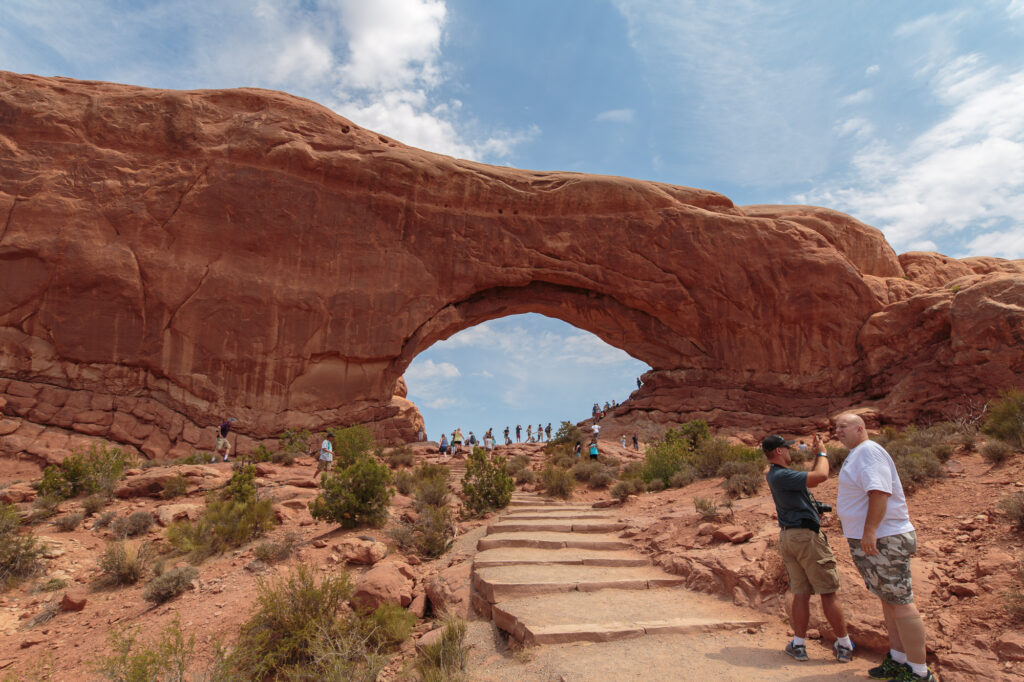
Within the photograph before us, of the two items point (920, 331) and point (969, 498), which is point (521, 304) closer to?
point (920, 331)

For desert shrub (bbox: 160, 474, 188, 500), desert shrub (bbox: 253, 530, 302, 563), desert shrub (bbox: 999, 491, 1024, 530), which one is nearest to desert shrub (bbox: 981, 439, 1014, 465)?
desert shrub (bbox: 999, 491, 1024, 530)

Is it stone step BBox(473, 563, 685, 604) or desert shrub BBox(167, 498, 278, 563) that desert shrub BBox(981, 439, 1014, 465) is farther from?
desert shrub BBox(167, 498, 278, 563)

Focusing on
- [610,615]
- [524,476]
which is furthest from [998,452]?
[524,476]

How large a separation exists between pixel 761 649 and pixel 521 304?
20.3 m

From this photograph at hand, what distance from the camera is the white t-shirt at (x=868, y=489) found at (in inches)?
158

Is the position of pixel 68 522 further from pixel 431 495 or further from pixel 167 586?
pixel 431 495

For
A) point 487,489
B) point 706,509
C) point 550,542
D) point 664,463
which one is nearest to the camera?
point 706,509

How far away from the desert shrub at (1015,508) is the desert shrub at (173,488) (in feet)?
41.9

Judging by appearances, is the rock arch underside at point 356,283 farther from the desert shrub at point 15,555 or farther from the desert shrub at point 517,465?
the desert shrub at point 15,555

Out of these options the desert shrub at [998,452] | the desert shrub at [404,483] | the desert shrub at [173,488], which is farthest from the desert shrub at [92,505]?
the desert shrub at [998,452]

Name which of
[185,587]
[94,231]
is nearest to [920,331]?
[185,587]

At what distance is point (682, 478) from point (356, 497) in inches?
269

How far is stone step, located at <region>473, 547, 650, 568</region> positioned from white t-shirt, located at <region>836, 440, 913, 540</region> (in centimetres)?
350

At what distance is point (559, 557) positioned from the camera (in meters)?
7.29
